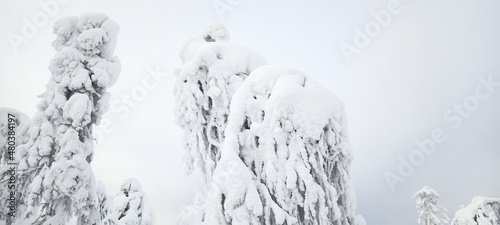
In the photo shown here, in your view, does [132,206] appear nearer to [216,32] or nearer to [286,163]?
[216,32]

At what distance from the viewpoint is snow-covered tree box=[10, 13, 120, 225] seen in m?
8.80

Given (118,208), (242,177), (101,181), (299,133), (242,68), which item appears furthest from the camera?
(118,208)

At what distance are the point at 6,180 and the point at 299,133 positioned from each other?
376 inches

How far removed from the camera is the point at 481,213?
14031mm

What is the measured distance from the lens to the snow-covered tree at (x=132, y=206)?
13.3 meters

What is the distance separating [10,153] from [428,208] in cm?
2142

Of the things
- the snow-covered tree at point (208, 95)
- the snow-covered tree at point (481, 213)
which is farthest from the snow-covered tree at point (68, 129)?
the snow-covered tree at point (481, 213)

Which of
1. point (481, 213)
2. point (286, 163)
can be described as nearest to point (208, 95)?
point (286, 163)

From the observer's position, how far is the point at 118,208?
13641 millimetres

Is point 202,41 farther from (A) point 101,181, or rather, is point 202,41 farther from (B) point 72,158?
(A) point 101,181

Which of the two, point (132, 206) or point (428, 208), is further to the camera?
point (428, 208)

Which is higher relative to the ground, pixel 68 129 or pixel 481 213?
pixel 68 129

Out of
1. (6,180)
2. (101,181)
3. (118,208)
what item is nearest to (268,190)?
(6,180)

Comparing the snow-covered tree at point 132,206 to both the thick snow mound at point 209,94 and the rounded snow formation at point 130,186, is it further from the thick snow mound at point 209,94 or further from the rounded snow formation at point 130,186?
the thick snow mound at point 209,94
